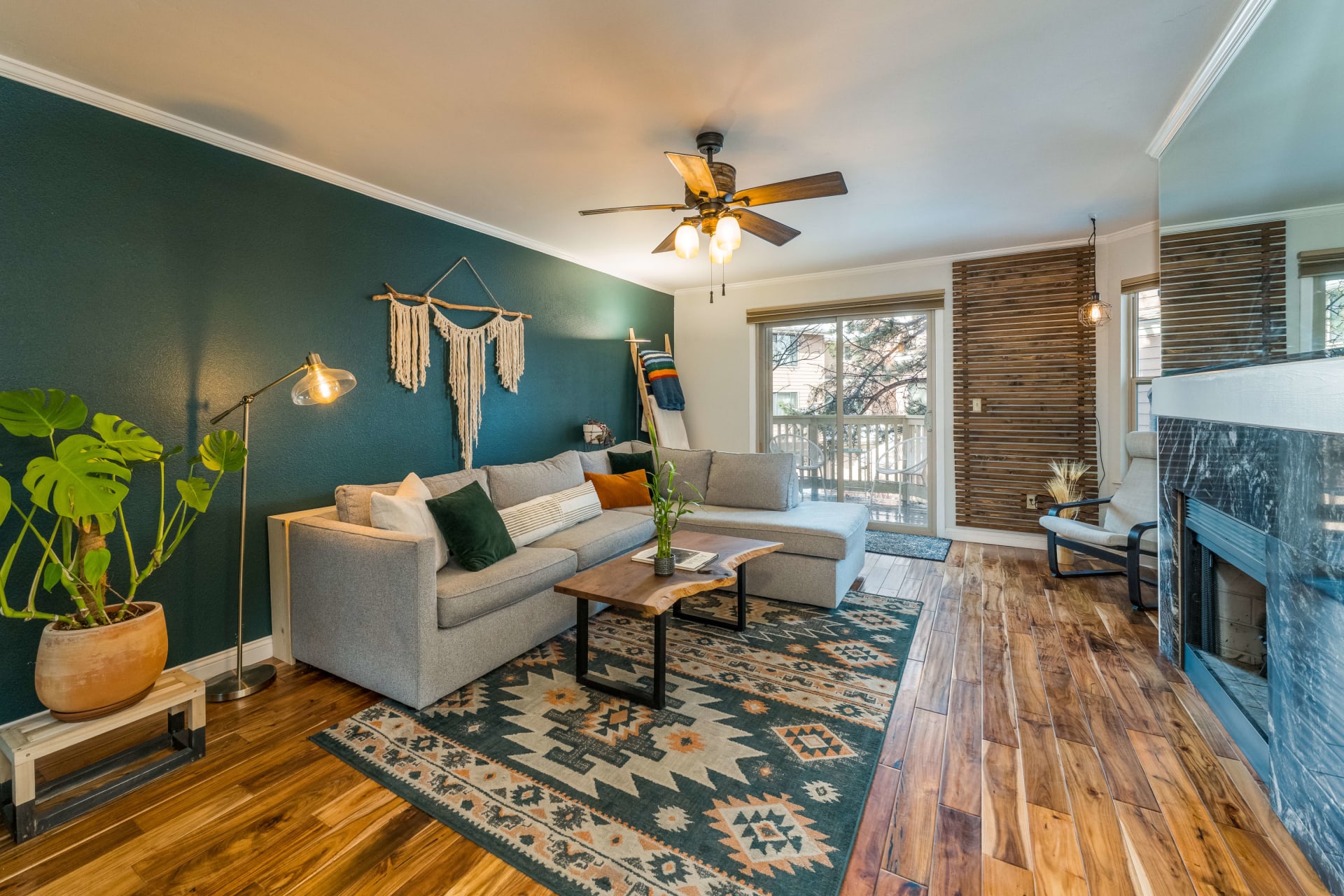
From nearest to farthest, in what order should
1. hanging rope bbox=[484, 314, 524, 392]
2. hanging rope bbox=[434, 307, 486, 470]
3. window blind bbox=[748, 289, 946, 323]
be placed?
hanging rope bbox=[434, 307, 486, 470], hanging rope bbox=[484, 314, 524, 392], window blind bbox=[748, 289, 946, 323]

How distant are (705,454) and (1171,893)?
3241 mm

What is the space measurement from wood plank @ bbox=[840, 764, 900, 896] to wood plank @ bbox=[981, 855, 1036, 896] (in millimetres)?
246

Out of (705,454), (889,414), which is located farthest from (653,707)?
(889,414)

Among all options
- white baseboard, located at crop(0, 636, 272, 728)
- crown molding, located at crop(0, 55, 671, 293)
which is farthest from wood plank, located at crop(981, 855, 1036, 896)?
crown molding, located at crop(0, 55, 671, 293)

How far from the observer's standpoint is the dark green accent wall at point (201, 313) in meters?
2.03

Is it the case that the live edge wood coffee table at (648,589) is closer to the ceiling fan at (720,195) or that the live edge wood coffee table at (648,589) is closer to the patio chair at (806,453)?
the ceiling fan at (720,195)

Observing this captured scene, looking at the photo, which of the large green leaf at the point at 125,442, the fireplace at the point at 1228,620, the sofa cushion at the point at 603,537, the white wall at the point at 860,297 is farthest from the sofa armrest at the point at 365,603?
the white wall at the point at 860,297

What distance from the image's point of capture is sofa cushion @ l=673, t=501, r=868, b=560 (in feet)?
10.6

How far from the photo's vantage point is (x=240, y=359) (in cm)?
258

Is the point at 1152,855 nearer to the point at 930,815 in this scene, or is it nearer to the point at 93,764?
the point at 930,815

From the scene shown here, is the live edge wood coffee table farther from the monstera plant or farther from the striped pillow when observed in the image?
the monstera plant

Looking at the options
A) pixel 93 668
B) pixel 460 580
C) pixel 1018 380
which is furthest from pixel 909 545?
pixel 93 668

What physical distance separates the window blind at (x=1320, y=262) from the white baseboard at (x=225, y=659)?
4.11m

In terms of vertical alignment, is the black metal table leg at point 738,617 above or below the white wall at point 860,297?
below
